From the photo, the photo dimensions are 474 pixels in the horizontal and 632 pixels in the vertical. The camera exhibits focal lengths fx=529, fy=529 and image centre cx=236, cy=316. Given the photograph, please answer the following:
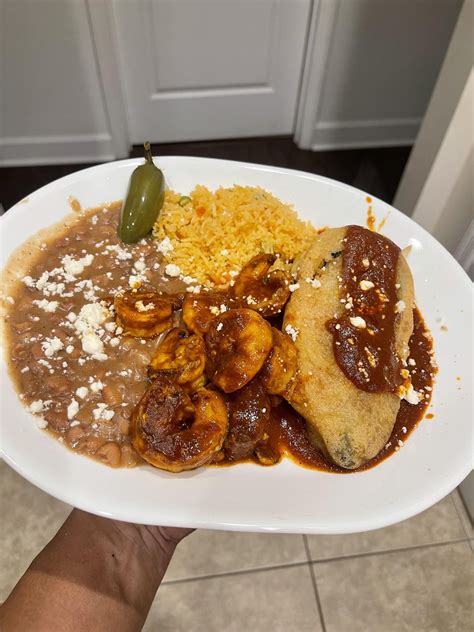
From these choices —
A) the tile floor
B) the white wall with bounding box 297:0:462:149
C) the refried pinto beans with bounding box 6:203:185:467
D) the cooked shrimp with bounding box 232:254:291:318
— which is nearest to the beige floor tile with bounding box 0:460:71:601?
the tile floor

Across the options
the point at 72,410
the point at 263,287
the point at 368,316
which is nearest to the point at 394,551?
the point at 368,316

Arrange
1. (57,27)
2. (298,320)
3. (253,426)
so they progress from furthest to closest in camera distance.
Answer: (57,27) → (298,320) → (253,426)

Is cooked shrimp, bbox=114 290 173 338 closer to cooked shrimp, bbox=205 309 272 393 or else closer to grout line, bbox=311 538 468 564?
cooked shrimp, bbox=205 309 272 393

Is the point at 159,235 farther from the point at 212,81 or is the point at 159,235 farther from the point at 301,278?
the point at 212,81

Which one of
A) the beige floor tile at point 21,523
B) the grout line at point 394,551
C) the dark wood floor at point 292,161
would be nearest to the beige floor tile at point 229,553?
the grout line at point 394,551

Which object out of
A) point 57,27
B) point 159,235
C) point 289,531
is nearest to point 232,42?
point 57,27

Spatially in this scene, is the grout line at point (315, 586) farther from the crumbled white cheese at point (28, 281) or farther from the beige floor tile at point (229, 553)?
the crumbled white cheese at point (28, 281)
